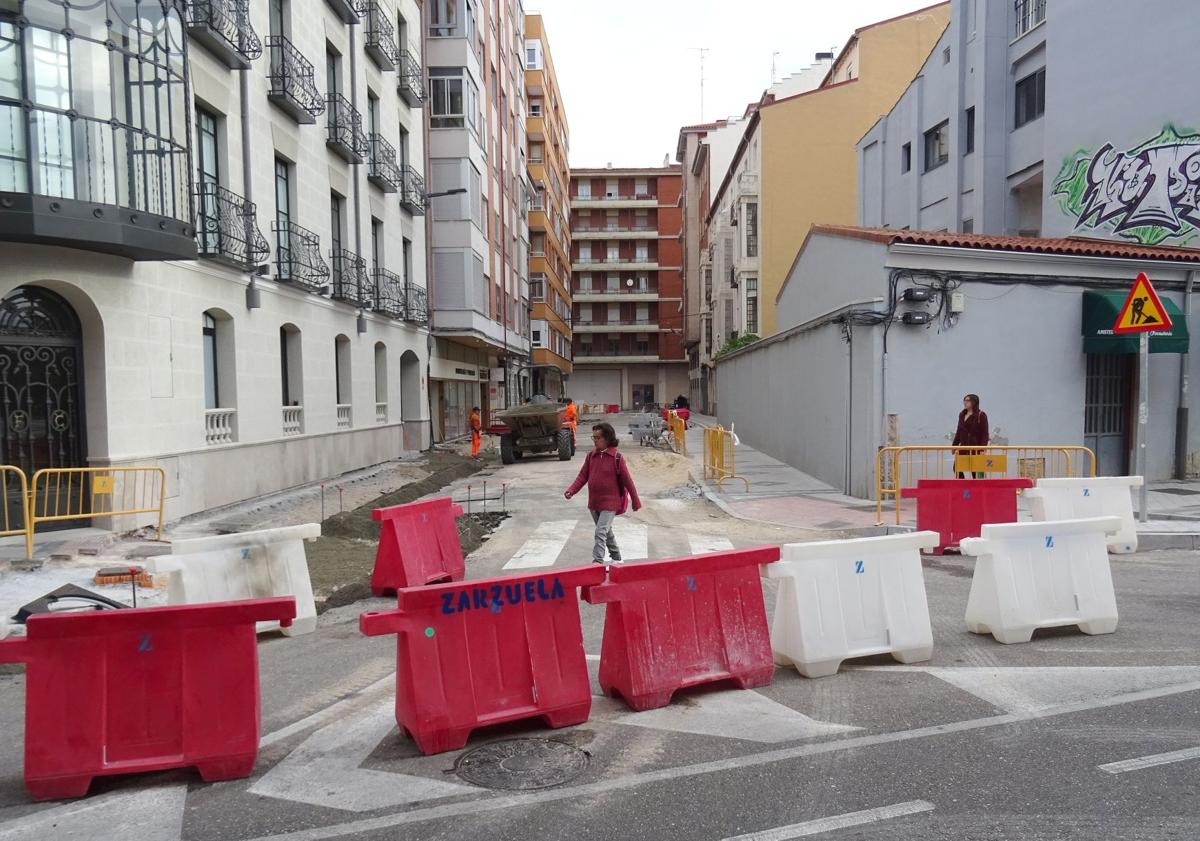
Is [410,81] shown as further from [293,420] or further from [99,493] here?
[99,493]

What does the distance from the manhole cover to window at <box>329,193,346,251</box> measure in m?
16.5

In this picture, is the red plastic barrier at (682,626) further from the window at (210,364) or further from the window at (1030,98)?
the window at (1030,98)

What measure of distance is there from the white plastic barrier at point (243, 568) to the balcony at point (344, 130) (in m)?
14.0

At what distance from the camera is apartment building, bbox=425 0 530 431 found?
27.4 metres

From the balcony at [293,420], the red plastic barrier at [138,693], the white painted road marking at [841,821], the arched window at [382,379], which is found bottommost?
the white painted road marking at [841,821]

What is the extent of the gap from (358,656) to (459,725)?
1941mm

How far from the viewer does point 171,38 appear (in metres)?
11.0

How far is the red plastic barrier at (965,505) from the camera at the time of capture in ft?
29.4

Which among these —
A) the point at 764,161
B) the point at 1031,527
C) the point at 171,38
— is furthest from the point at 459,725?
the point at 764,161

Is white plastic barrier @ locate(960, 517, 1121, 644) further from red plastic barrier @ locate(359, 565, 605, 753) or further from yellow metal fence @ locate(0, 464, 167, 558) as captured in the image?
yellow metal fence @ locate(0, 464, 167, 558)

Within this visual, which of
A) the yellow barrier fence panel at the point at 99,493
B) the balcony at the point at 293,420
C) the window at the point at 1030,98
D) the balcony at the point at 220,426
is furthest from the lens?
the window at the point at 1030,98

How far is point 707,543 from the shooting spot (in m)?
9.89

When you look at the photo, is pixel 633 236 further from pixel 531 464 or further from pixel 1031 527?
pixel 1031 527

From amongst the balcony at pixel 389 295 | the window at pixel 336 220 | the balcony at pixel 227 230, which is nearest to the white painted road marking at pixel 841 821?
the balcony at pixel 227 230
